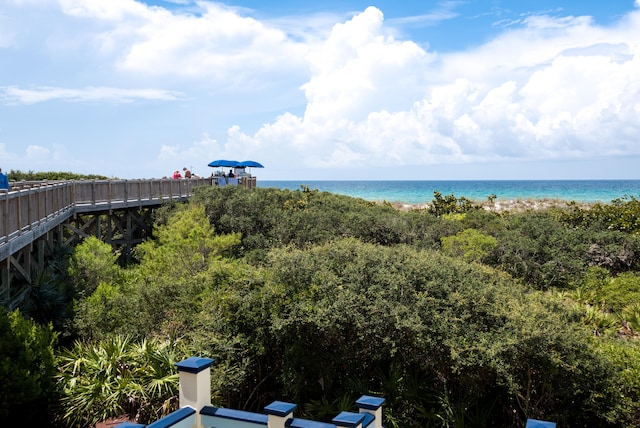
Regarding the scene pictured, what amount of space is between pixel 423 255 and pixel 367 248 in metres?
1.25

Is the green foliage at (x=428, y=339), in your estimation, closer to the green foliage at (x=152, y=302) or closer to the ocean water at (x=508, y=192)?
the green foliage at (x=152, y=302)

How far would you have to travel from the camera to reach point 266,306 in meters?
11.4

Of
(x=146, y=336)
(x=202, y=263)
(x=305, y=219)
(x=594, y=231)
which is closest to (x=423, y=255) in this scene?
(x=146, y=336)

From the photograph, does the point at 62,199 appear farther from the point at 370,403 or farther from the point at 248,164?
the point at 248,164

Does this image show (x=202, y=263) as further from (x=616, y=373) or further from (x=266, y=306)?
(x=616, y=373)

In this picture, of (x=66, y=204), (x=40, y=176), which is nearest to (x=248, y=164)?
(x=40, y=176)

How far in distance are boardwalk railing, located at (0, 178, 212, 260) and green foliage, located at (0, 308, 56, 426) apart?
2.00 metres

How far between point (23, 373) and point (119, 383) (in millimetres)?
1613

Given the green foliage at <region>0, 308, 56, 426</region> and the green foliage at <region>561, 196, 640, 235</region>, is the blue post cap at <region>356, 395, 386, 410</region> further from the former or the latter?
the green foliage at <region>561, 196, 640, 235</region>

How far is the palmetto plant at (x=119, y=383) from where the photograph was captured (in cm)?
994

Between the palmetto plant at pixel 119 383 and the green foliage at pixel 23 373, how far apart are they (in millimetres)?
375

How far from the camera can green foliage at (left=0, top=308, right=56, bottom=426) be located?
9.12 m

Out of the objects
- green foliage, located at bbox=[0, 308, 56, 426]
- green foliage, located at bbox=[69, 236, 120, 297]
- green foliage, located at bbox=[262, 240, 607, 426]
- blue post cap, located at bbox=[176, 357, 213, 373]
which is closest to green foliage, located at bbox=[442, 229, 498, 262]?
green foliage, located at bbox=[262, 240, 607, 426]

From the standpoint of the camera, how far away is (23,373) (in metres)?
9.34
